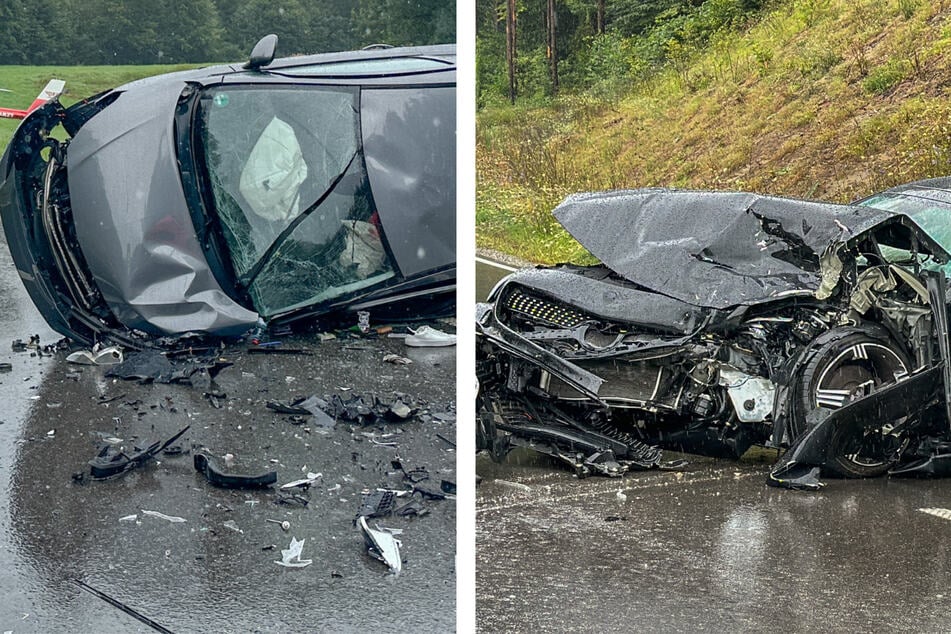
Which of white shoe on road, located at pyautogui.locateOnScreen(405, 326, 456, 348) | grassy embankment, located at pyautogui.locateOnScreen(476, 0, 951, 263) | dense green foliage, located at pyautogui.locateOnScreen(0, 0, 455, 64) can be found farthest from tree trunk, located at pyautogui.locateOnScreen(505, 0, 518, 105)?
white shoe on road, located at pyautogui.locateOnScreen(405, 326, 456, 348)

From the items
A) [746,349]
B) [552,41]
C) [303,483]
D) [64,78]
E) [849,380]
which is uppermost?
[552,41]

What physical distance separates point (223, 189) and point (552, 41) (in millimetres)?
4260

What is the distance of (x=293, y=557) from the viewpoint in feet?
11.8

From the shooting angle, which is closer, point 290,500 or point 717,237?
point 290,500

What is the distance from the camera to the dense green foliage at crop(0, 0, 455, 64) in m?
6.07

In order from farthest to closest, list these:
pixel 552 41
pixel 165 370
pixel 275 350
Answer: pixel 552 41 < pixel 275 350 < pixel 165 370

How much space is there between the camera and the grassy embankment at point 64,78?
5.62 meters

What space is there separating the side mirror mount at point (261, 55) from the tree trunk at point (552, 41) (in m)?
3.60

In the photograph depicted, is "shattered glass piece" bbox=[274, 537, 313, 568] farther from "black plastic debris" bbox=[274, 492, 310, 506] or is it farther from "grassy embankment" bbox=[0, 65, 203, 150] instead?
"grassy embankment" bbox=[0, 65, 203, 150]

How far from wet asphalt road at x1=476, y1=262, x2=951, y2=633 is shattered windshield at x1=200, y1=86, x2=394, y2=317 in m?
1.63

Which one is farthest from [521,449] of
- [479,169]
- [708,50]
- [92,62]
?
[708,50]

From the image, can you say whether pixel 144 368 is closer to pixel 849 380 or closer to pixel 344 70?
pixel 344 70

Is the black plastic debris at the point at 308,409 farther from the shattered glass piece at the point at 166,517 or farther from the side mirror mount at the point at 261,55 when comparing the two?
the side mirror mount at the point at 261,55

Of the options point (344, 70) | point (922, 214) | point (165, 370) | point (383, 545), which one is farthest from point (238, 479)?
point (922, 214)
